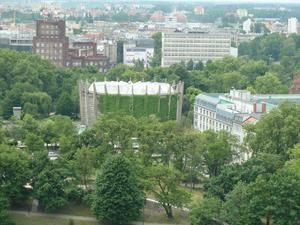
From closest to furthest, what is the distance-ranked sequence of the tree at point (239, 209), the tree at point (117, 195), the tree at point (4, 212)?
the tree at point (239, 209)
the tree at point (4, 212)
the tree at point (117, 195)

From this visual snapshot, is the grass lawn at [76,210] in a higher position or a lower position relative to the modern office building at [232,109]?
lower

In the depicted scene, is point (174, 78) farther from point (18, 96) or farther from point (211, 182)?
point (211, 182)

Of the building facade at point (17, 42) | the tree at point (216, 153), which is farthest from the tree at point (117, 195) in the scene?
the building facade at point (17, 42)

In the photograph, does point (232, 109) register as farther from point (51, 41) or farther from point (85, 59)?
point (85, 59)

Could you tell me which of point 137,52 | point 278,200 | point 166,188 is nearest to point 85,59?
point 137,52

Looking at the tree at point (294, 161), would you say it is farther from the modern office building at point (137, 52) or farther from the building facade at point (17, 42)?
the modern office building at point (137, 52)
